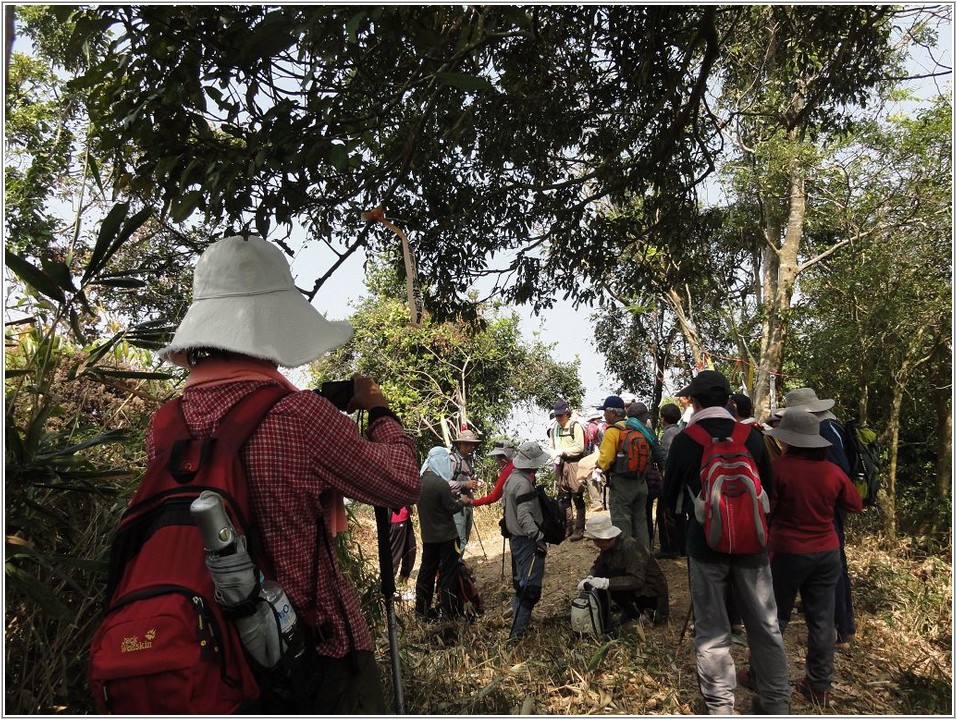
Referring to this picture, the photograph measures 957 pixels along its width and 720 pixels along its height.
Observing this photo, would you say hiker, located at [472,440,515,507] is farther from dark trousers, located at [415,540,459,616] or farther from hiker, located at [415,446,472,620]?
dark trousers, located at [415,540,459,616]

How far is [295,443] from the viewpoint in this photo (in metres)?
1.70

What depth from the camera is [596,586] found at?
19.0 ft

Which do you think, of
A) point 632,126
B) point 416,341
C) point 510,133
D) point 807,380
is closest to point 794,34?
point 632,126

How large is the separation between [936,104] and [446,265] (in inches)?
282

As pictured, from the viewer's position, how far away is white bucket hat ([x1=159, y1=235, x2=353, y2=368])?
5.99ft

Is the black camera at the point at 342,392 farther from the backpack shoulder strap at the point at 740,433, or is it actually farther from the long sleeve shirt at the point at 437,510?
the long sleeve shirt at the point at 437,510

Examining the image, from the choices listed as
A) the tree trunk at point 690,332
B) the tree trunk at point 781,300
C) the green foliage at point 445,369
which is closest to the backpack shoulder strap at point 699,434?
the tree trunk at point 781,300

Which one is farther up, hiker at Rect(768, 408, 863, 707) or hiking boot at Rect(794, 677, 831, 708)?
hiker at Rect(768, 408, 863, 707)

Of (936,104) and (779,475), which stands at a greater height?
(936,104)

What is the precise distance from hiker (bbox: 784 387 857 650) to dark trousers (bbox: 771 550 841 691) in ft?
1.29

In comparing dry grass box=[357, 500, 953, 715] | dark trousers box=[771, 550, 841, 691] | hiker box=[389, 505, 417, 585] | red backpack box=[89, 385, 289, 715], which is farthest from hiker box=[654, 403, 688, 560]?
red backpack box=[89, 385, 289, 715]

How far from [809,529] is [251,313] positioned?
3.48m

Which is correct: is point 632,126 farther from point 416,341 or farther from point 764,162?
point 416,341

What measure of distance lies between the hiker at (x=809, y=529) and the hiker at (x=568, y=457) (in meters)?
5.00
